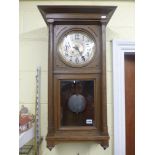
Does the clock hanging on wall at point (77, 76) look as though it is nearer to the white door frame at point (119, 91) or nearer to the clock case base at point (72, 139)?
the clock case base at point (72, 139)

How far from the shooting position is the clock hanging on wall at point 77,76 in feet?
4.92

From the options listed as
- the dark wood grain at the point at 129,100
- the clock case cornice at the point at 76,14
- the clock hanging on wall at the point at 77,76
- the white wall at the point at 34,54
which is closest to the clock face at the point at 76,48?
the clock hanging on wall at the point at 77,76

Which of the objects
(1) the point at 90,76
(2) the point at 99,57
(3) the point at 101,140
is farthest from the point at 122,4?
(3) the point at 101,140

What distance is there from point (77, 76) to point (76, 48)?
0.21 m

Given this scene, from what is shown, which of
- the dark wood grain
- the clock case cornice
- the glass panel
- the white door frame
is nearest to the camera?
the clock case cornice

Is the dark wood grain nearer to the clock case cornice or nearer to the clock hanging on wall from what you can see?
the clock hanging on wall

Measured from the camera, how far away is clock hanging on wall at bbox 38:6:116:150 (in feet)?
4.92

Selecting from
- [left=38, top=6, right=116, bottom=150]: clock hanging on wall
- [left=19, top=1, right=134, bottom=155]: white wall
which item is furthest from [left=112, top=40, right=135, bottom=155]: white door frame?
[left=38, top=6, right=116, bottom=150]: clock hanging on wall

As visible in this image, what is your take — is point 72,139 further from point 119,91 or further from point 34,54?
point 34,54

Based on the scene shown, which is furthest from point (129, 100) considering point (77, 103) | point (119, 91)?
point (77, 103)

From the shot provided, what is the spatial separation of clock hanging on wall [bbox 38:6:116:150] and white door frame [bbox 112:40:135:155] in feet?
0.86
